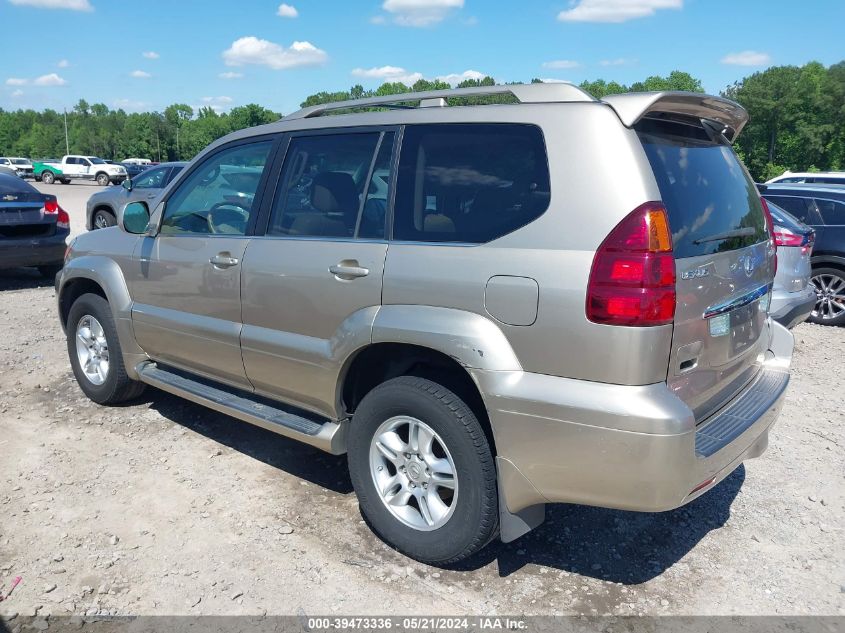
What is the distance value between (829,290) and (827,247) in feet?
1.80

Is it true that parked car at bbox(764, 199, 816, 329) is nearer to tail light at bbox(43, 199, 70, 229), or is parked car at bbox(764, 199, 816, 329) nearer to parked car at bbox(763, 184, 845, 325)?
parked car at bbox(763, 184, 845, 325)

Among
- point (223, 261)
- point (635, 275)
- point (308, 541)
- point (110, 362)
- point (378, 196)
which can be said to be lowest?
point (308, 541)

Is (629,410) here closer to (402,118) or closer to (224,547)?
(402,118)

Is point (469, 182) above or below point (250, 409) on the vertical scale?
above

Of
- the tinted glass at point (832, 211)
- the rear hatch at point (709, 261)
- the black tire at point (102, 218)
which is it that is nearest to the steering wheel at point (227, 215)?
the rear hatch at point (709, 261)

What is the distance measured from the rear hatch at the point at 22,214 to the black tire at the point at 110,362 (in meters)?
4.82

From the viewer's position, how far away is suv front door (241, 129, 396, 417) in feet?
10.6

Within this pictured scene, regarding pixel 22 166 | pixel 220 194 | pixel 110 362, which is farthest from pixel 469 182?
pixel 22 166

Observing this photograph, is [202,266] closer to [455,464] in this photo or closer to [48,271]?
[455,464]

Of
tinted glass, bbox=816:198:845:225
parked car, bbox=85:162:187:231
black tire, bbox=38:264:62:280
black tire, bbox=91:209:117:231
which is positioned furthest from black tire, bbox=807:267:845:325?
black tire, bbox=91:209:117:231

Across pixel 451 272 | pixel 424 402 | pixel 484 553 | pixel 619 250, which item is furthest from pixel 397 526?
pixel 619 250

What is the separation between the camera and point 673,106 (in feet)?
9.21

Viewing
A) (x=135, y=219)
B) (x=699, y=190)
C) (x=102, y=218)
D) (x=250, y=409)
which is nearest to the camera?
(x=699, y=190)

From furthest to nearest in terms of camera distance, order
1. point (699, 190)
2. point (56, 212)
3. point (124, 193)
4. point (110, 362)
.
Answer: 1. point (124, 193)
2. point (56, 212)
3. point (110, 362)
4. point (699, 190)
